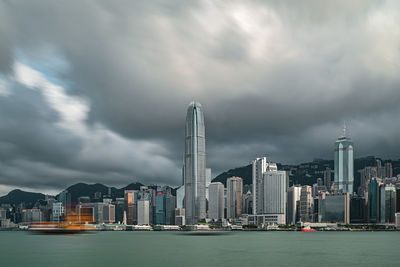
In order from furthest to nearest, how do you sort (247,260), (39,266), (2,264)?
(247,260), (2,264), (39,266)

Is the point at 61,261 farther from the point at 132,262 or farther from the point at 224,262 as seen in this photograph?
the point at 224,262

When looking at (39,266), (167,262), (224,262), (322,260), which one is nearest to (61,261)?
(39,266)

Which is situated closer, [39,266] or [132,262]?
[39,266]

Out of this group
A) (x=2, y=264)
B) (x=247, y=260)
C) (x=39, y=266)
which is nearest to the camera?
(x=39, y=266)

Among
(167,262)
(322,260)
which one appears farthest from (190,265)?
(322,260)

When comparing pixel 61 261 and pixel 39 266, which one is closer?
pixel 39 266

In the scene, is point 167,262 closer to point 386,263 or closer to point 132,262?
point 132,262

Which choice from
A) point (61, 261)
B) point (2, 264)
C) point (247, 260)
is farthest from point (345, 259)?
point (2, 264)
